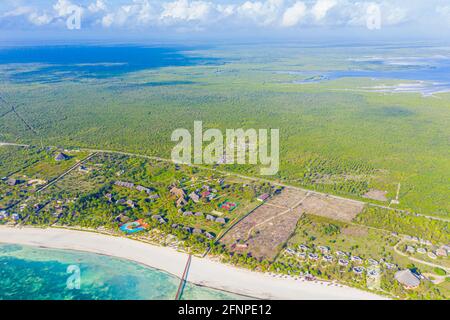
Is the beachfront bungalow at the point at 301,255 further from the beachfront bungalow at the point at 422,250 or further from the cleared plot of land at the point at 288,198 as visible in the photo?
the beachfront bungalow at the point at 422,250

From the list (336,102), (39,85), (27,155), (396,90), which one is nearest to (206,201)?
(27,155)

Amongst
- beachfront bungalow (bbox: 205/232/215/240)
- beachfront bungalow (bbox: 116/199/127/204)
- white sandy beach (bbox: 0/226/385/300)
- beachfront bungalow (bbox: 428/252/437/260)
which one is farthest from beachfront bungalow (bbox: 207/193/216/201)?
beachfront bungalow (bbox: 428/252/437/260)

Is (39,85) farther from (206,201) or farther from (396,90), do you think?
(396,90)

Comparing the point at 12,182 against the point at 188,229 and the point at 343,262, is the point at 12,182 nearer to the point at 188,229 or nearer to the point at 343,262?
the point at 188,229

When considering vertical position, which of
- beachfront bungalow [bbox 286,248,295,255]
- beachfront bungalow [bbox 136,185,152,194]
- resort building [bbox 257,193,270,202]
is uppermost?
beachfront bungalow [bbox 136,185,152,194]

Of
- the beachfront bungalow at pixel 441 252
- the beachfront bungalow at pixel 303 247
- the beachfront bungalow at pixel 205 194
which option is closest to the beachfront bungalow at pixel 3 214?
the beachfront bungalow at pixel 205 194

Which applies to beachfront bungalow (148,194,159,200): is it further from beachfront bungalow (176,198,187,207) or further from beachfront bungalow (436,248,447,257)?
beachfront bungalow (436,248,447,257)

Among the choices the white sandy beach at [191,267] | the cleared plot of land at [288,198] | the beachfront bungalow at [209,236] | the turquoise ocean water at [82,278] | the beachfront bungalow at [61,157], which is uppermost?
the beachfront bungalow at [61,157]
